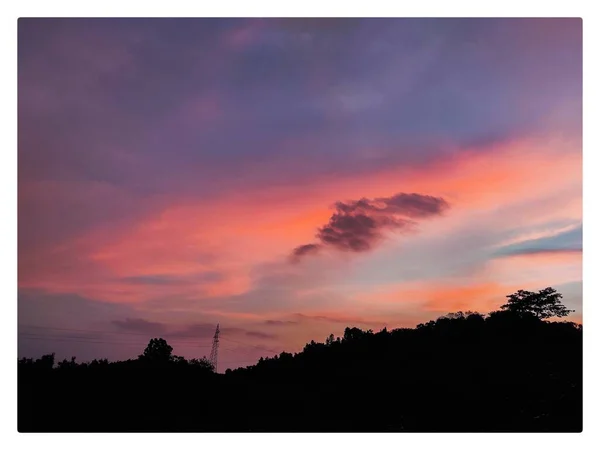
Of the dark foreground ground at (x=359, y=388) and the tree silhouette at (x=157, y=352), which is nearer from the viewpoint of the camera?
the dark foreground ground at (x=359, y=388)

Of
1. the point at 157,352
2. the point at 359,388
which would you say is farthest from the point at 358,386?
the point at 157,352

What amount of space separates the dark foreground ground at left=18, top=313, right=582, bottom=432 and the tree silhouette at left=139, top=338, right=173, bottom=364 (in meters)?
0.60

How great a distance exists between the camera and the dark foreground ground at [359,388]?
42.2 ft

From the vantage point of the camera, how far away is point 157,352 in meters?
21.6

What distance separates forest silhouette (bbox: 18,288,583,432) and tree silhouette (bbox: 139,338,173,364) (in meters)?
0.11

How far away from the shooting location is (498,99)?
45.4ft

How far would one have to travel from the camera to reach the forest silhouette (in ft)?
42.2

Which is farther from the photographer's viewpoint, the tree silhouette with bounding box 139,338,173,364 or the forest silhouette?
the tree silhouette with bounding box 139,338,173,364

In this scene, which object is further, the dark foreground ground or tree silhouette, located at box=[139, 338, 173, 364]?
tree silhouette, located at box=[139, 338, 173, 364]

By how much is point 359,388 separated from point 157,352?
8832mm

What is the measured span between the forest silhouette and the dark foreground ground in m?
0.04

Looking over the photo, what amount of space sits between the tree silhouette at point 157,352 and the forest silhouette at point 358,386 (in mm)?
112
